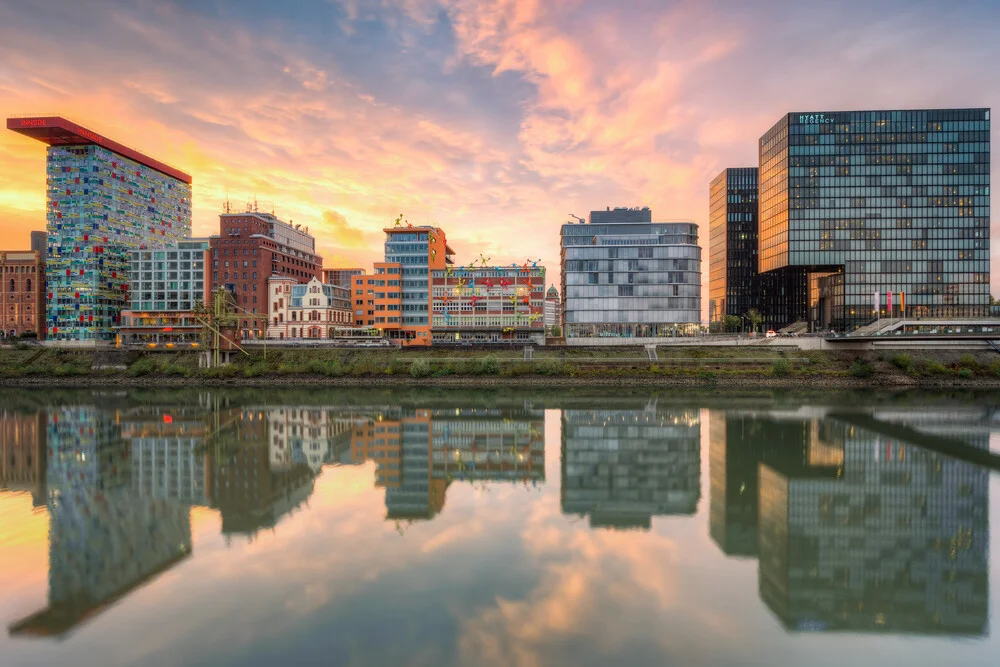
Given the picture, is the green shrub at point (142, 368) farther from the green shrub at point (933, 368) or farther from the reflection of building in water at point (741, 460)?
the green shrub at point (933, 368)

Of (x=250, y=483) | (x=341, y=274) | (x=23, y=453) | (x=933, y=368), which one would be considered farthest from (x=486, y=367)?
(x=341, y=274)

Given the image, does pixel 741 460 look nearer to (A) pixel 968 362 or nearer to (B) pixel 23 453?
(B) pixel 23 453

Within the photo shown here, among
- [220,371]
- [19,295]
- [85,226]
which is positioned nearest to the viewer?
[220,371]

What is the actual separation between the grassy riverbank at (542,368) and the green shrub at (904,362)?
138 mm

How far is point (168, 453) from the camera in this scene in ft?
114

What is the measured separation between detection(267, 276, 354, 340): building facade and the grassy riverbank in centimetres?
1406

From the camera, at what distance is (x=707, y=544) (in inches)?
789

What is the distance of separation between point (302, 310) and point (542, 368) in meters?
49.8

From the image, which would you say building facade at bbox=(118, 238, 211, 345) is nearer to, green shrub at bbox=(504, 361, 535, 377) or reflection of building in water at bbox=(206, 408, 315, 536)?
green shrub at bbox=(504, 361, 535, 377)

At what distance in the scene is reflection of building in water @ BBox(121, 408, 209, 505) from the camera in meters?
26.9

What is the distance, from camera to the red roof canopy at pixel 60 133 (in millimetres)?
100812

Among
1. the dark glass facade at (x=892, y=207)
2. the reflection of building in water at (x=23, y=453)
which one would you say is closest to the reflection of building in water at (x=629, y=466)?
the reflection of building in water at (x=23, y=453)

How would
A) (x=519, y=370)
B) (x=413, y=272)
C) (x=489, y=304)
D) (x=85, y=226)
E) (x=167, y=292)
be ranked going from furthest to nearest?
(x=85, y=226) → (x=167, y=292) → (x=413, y=272) → (x=489, y=304) → (x=519, y=370)

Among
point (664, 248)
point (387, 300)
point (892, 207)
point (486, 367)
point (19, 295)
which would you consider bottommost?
point (486, 367)
